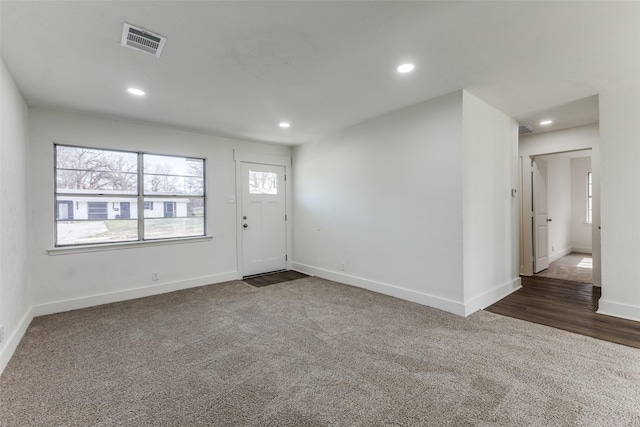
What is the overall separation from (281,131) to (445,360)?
3894 millimetres

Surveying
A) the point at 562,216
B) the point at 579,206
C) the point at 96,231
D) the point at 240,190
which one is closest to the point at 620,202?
the point at 562,216

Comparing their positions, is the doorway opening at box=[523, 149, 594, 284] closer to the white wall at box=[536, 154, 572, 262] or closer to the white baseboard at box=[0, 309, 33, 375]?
the white wall at box=[536, 154, 572, 262]

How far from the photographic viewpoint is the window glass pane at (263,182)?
17.7ft

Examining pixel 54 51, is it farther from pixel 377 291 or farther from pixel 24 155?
pixel 377 291

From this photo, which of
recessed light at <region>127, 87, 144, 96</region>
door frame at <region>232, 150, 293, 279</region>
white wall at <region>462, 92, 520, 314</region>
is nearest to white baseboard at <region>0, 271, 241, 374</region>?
door frame at <region>232, 150, 293, 279</region>

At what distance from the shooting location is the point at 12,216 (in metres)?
Answer: 2.68

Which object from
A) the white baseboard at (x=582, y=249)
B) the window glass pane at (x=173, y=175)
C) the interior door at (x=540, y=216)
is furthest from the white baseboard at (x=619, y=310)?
the window glass pane at (x=173, y=175)

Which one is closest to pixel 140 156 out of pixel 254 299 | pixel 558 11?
pixel 254 299

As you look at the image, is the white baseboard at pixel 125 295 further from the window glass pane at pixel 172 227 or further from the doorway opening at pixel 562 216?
the doorway opening at pixel 562 216

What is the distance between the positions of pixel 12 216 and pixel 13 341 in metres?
1.14

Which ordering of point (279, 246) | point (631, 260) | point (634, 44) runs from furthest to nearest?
point (279, 246) → point (631, 260) → point (634, 44)

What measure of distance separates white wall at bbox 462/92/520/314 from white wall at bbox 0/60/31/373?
14.4ft

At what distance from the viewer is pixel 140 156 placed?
13.9ft

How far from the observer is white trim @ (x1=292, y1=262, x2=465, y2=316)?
3.35 meters
